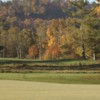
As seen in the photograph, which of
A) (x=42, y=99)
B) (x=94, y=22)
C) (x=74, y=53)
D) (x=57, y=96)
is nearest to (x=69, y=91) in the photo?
(x=57, y=96)

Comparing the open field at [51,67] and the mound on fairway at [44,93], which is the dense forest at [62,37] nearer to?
the open field at [51,67]

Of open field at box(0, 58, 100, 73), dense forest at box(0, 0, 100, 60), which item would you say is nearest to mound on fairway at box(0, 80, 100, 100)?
open field at box(0, 58, 100, 73)

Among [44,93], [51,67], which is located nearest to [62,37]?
[51,67]

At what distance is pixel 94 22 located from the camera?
64.6 meters

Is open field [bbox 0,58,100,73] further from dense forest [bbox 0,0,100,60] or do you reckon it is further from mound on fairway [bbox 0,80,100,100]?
mound on fairway [bbox 0,80,100,100]

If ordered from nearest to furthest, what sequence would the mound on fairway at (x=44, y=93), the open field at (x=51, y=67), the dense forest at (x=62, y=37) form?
the mound on fairway at (x=44, y=93), the open field at (x=51, y=67), the dense forest at (x=62, y=37)

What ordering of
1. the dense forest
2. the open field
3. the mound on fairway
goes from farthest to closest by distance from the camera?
the dense forest → the open field → the mound on fairway

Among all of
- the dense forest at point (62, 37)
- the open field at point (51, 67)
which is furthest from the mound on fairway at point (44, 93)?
the dense forest at point (62, 37)

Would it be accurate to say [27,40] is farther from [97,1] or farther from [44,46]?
[97,1]

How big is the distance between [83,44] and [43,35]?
51.9m

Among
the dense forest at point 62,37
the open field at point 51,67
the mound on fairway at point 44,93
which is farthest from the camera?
the dense forest at point 62,37

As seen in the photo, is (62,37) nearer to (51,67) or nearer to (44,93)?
(51,67)

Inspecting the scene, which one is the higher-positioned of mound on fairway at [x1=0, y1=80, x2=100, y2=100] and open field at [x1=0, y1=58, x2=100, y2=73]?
mound on fairway at [x1=0, y1=80, x2=100, y2=100]

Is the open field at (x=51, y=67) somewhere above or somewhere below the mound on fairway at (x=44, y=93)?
below
